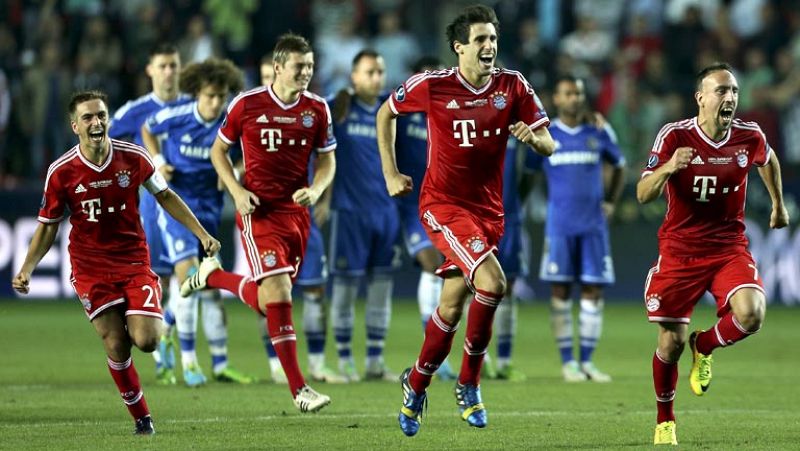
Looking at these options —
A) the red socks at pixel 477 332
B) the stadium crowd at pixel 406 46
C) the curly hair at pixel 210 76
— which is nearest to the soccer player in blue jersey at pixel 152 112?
the curly hair at pixel 210 76

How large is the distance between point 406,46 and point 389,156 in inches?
490

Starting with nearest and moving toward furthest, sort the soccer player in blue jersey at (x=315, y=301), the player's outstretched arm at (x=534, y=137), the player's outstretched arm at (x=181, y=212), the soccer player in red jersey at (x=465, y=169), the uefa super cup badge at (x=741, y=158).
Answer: the player's outstretched arm at (x=534, y=137) < the uefa super cup badge at (x=741, y=158) < the soccer player in red jersey at (x=465, y=169) < the player's outstretched arm at (x=181, y=212) < the soccer player in blue jersey at (x=315, y=301)

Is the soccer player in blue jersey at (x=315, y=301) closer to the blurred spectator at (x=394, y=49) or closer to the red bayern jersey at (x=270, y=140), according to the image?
the red bayern jersey at (x=270, y=140)

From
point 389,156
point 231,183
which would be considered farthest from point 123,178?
point 389,156

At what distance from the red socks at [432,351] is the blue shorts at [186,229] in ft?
11.6

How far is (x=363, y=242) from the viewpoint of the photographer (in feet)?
41.3

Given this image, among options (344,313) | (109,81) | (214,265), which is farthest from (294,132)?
(109,81)

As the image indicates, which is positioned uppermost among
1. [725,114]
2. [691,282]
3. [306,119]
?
[725,114]

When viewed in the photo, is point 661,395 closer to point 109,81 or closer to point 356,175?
point 356,175

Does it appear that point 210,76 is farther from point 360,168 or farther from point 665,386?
point 665,386

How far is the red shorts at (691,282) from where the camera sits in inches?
342

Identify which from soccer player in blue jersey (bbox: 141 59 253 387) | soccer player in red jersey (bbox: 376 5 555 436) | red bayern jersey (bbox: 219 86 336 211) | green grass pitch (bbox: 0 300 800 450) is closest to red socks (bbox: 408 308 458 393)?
soccer player in red jersey (bbox: 376 5 555 436)

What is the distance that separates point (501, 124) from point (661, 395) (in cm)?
191

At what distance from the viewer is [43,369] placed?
42.7 ft
